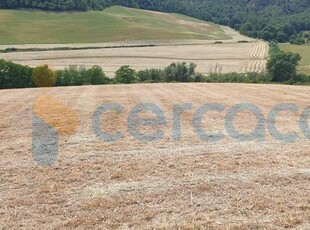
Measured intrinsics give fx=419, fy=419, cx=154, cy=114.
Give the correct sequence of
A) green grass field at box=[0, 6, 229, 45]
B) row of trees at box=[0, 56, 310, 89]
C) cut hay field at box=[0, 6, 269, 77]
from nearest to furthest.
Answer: row of trees at box=[0, 56, 310, 89] < cut hay field at box=[0, 6, 269, 77] < green grass field at box=[0, 6, 229, 45]

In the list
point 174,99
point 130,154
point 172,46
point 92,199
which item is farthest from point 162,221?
point 172,46

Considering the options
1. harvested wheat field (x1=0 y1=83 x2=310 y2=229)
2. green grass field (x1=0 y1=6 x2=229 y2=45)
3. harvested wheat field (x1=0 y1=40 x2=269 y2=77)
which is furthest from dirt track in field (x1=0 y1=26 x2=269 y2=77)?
harvested wheat field (x1=0 y1=83 x2=310 y2=229)

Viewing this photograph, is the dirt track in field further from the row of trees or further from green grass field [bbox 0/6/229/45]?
green grass field [bbox 0/6/229/45]

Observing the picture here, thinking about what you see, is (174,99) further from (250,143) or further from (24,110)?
(250,143)

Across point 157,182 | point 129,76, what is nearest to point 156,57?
point 129,76

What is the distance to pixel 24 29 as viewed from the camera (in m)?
128

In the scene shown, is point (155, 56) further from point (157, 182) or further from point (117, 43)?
point (157, 182)

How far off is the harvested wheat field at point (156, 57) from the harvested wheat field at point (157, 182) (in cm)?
6448

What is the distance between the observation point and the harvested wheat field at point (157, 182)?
28.6 ft

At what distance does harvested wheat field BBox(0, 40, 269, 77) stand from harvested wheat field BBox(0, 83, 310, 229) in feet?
212

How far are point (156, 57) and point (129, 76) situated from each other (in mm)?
31956

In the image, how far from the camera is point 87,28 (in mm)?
138125

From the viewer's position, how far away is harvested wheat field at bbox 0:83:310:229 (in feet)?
28.6

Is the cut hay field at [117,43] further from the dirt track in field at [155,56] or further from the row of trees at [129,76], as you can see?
the row of trees at [129,76]
